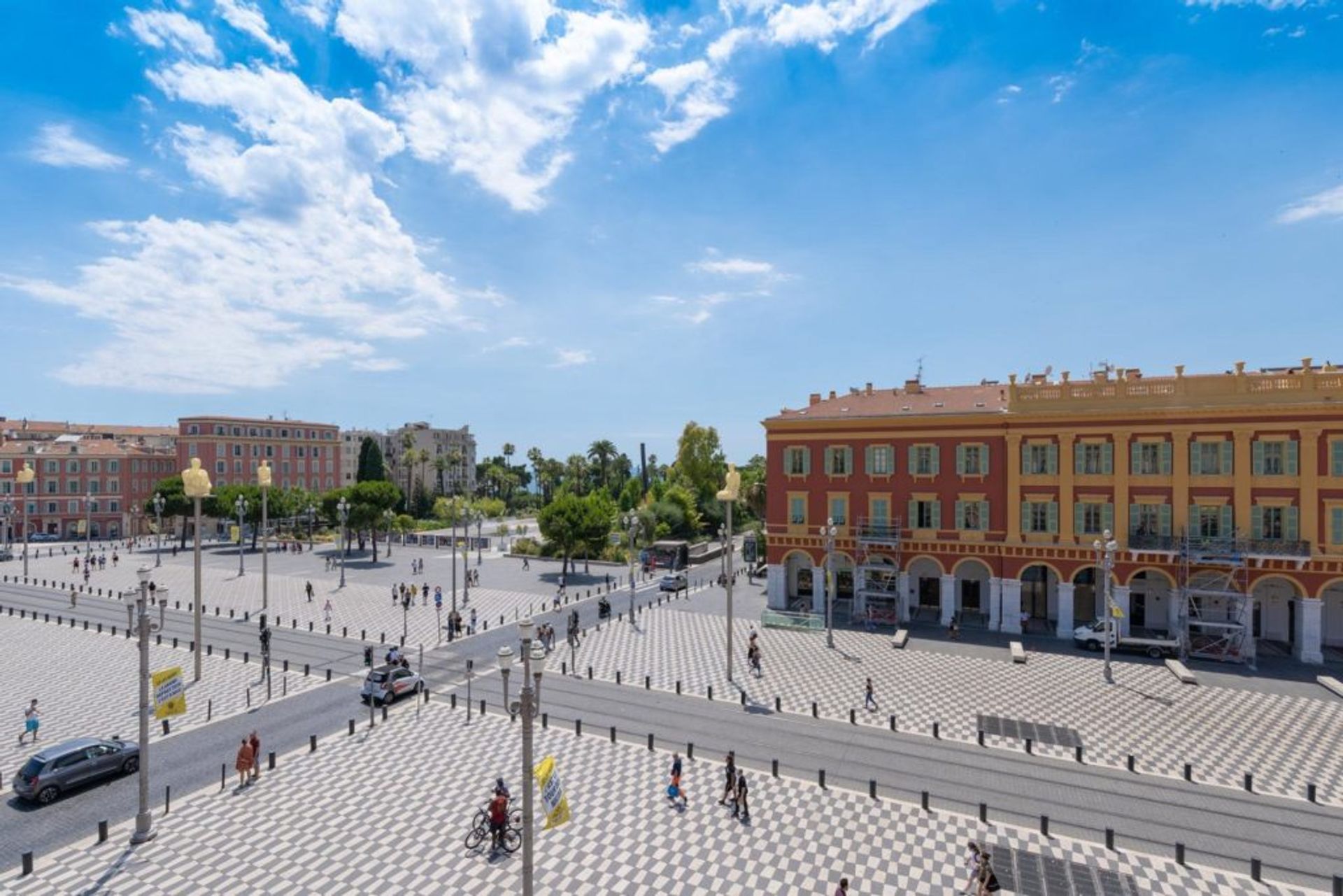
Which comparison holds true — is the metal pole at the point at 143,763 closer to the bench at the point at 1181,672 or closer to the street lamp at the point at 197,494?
the street lamp at the point at 197,494

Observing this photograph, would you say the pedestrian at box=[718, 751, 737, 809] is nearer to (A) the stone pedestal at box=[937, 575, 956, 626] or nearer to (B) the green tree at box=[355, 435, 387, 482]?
(A) the stone pedestal at box=[937, 575, 956, 626]

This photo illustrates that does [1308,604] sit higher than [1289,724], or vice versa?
[1308,604]

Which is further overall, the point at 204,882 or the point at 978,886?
the point at 204,882

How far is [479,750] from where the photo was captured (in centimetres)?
2477

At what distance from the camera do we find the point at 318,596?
53.0 meters

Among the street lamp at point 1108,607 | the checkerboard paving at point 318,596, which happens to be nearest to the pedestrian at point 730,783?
the street lamp at point 1108,607

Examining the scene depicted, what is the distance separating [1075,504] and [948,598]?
9.40 metres

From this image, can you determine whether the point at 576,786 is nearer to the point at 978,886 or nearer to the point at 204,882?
the point at 204,882

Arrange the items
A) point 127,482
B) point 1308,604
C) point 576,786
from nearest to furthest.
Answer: point 576,786, point 1308,604, point 127,482

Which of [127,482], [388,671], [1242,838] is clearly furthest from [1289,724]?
[127,482]

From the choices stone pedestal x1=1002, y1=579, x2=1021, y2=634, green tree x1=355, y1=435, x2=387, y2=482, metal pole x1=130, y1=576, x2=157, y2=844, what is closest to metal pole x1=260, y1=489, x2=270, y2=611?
metal pole x1=130, y1=576, x2=157, y2=844

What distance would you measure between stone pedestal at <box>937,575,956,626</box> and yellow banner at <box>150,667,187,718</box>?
130 ft

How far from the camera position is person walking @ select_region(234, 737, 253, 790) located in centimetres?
2178

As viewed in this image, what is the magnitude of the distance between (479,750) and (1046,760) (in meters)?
20.2
